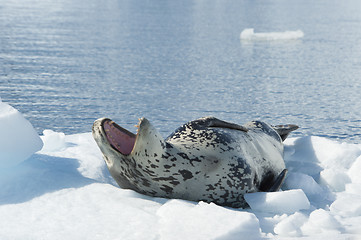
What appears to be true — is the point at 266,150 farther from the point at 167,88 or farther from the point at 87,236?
the point at 167,88

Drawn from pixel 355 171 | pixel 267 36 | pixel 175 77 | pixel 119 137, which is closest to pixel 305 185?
pixel 355 171

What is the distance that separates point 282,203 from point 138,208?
918mm

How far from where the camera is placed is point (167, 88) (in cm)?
1141

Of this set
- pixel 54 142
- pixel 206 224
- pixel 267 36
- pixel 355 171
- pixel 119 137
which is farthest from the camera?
pixel 267 36

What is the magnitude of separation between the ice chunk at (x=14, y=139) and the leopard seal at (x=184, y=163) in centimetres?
81

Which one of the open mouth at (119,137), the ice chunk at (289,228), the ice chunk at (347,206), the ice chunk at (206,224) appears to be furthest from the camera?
the open mouth at (119,137)

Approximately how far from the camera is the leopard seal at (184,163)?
3.35 meters

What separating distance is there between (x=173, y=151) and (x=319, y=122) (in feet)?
18.8

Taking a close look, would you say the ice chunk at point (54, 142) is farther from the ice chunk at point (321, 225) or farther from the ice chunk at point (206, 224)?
the ice chunk at point (321, 225)

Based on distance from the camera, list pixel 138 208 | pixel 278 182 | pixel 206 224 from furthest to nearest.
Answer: pixel 278 182 < pixel 138 208 < pixel 206 224

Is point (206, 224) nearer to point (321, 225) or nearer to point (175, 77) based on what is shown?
point (321, 225)

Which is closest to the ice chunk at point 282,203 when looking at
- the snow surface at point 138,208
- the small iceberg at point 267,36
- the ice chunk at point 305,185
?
the snow surface at point 138,208

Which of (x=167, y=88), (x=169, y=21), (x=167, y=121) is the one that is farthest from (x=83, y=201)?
(x=169, y=21)

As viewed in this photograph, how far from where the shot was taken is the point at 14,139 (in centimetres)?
399
